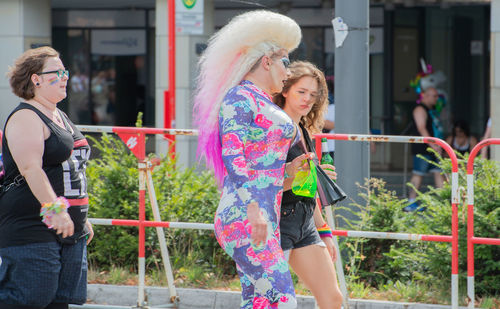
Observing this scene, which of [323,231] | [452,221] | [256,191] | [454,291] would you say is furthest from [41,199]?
[454,291]

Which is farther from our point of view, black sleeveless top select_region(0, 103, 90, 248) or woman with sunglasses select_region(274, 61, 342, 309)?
woman with sunglasses select_region(274, 61, 342, 309)

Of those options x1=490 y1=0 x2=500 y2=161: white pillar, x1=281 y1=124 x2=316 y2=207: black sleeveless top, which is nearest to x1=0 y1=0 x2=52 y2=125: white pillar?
x1=490 y1=0 x2=500 y2=161: white pillar

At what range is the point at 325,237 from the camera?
4855 mm

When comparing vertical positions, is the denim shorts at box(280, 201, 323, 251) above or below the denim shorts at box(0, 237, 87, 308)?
above

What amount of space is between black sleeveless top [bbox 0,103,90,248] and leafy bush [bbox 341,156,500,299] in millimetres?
2862

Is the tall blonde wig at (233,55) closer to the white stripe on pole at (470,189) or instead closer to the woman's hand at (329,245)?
the woman's hand at (329,245)

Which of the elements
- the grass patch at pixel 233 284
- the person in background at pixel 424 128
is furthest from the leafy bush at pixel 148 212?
the person in background at pixel 424 128

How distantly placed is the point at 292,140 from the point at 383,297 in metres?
2.69

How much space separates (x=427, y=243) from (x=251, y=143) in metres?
3.25

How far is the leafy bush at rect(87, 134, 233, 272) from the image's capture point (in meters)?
7.31

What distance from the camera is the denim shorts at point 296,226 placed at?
4.44m

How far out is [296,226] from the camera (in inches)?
176

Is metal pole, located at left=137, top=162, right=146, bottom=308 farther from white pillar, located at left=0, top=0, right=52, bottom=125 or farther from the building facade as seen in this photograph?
the building facade

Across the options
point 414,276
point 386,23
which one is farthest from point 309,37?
point 414,276
